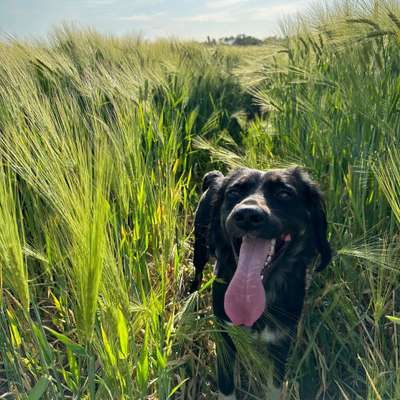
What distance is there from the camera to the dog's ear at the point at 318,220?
2.30 metres

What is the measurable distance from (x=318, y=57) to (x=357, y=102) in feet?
4.87

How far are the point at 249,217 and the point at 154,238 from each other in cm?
61

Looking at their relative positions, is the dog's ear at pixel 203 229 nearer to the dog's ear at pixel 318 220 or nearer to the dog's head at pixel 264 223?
the dog's head at pixel 264 223

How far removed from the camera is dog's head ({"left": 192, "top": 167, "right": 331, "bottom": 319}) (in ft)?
6.57

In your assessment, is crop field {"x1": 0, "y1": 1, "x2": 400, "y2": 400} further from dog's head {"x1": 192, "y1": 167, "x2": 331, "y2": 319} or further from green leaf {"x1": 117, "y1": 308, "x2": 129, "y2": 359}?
dog's head {"x1": 192, "y1": 167, "x2": 331, "y2": 319}

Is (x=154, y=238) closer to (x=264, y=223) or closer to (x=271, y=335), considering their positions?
(x=264, y=223)

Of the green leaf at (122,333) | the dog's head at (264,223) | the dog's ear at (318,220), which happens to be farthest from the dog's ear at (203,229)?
the green leaf at (122,333)

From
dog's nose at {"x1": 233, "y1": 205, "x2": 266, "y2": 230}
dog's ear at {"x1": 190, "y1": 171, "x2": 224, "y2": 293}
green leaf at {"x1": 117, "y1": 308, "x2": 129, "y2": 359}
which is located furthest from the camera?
dog's ear at {"x1": 190, "y1": 171, "x2": 224, "y2": 293}

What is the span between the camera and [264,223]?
200 cm

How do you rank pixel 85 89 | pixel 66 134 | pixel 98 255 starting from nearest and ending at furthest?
pixel 98 255 < pixel 66 134 < pixel 85 89

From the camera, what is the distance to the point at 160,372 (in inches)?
62.4

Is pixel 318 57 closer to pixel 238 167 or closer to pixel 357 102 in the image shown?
pixel 357 102

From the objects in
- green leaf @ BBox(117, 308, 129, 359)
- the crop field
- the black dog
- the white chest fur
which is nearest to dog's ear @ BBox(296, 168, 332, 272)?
the black dog

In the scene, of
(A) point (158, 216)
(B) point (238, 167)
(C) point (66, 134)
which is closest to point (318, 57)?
(B) point (238, 167)
